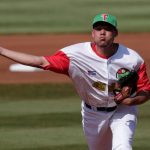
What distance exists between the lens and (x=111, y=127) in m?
6.37

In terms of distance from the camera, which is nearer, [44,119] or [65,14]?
[44,119]

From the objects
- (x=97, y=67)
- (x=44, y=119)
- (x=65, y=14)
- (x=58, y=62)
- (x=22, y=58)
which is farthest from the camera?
(x=65, y=14)

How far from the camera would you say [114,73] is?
6250mm

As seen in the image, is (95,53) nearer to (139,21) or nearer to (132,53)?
(132,53)

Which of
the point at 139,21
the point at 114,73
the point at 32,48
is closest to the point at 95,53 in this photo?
the point at 114,73

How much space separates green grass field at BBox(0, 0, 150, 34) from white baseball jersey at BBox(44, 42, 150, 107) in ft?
32.4

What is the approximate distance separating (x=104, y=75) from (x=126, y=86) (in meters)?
0.29

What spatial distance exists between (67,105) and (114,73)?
3.72 meters

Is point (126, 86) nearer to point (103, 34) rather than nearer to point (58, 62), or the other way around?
point (103, 34)

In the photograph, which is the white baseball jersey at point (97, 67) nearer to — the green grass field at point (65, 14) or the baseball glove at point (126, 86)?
the baseball glove at point (126, 86)

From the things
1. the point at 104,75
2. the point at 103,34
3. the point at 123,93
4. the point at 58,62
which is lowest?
the point at 123,93

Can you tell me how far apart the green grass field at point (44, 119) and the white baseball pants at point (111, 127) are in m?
1.46

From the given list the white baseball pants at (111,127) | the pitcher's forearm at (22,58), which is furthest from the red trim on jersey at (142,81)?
the pitcher's forearm at (22,58)

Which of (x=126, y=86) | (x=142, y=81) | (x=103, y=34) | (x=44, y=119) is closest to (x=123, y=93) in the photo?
(x=126, y=86)
